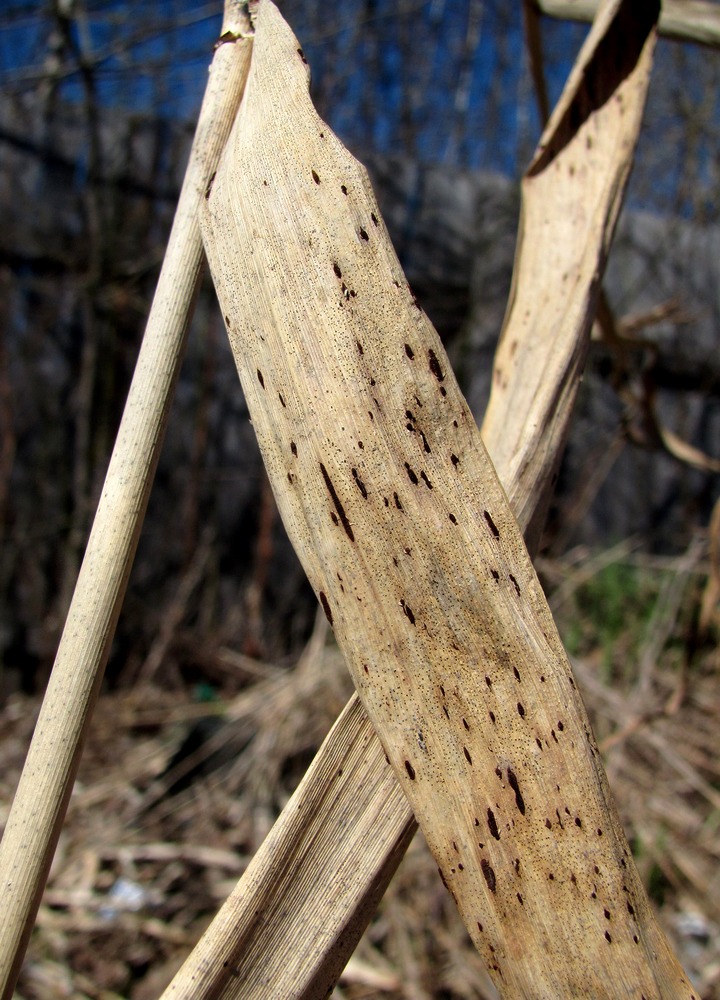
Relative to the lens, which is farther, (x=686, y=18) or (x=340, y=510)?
(x=686, y=18)

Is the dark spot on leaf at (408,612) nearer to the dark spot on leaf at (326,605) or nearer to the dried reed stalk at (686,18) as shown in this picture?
the dark spot on leaf at (326,605)

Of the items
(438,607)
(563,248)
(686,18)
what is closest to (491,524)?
(438,607)

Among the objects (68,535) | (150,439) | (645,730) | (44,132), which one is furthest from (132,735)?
(150,439)

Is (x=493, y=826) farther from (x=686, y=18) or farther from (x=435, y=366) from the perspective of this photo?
(x=686, y=18)

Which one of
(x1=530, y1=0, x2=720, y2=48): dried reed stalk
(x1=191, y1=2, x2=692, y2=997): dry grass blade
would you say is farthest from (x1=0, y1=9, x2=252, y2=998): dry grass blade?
(x1=530, y1=0, x2=720, y2=48): dried reed stalk

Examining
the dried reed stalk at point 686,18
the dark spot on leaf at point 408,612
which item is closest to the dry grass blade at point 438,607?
the dark spot on leaf at point 408,612

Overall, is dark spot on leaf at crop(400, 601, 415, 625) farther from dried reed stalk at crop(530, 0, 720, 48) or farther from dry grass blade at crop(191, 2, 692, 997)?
dried reed stalk at crop(530, 0, 720, 48)

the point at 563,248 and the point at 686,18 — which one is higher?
the point at 686,18
